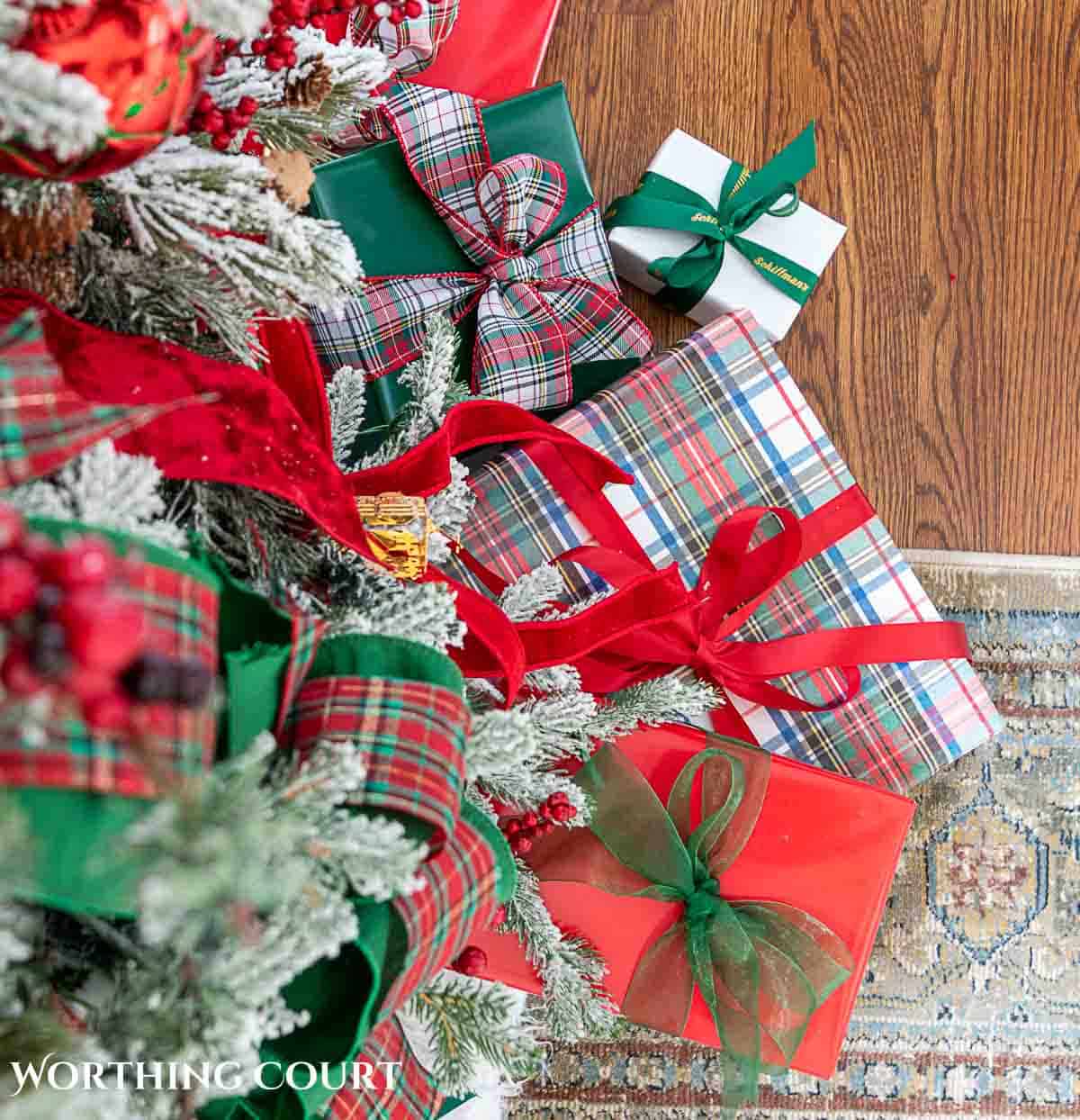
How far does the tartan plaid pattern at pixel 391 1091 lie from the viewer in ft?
1.78

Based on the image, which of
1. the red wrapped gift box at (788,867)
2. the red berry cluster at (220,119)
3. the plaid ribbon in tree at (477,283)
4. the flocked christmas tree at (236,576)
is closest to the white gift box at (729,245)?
the plaid ribbon in tree at (477,283)

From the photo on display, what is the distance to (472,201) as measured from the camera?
0.88 meters

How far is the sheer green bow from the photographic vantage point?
2.41 ft

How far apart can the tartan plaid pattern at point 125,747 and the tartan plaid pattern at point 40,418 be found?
5 centimetres

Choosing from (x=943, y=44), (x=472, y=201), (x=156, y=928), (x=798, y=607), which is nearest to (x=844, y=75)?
(x=943, y=44)

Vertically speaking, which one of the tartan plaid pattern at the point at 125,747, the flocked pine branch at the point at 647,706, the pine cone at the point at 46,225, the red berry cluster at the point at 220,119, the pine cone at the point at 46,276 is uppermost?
the red berry cluster at the point at 220,119

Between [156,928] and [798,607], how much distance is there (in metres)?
0.70

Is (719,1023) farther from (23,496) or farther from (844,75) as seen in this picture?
(844,75)

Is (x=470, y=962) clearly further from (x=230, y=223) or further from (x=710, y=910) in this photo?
(x=230, y=223)

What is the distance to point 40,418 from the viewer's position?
13.4 inches

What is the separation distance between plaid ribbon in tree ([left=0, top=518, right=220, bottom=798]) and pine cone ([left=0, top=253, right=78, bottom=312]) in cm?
19

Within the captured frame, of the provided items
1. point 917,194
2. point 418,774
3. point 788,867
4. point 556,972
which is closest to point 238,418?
point 418,774

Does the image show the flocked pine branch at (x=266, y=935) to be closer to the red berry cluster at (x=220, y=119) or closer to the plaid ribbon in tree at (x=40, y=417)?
the plaid ribbon in tree at (x=40, y=417)

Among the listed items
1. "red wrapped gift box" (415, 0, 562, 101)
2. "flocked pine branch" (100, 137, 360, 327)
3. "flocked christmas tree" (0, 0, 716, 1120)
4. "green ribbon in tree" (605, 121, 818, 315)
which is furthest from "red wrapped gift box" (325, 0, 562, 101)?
"flocked pine branch" (100, 137, 360, 327)
